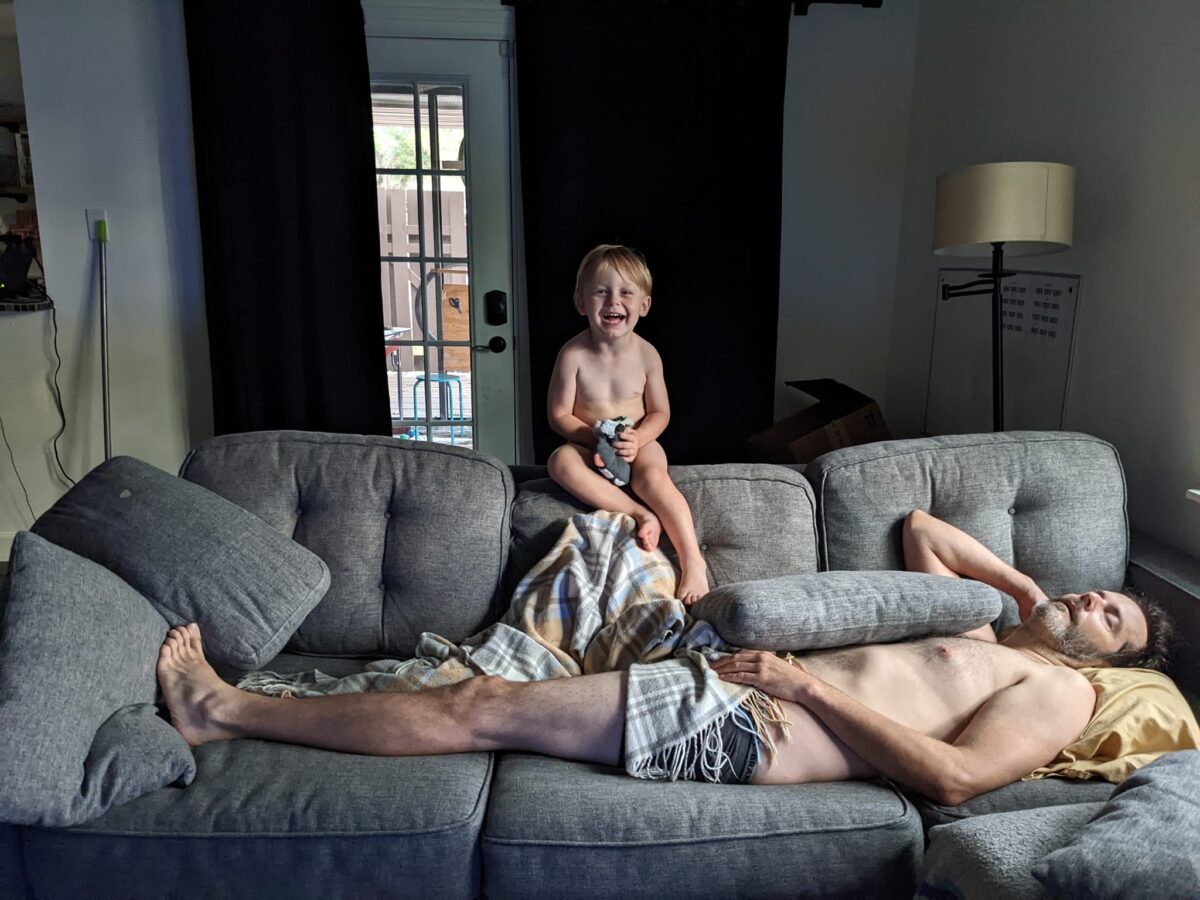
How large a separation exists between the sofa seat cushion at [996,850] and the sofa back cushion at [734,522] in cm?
72

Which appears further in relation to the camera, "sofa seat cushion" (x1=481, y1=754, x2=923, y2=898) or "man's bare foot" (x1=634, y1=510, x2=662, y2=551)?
"man's bare foot" (x1=634, y1=510, x2=662, y2=551)

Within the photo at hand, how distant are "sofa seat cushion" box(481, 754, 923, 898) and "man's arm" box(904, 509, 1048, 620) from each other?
2.19 feet

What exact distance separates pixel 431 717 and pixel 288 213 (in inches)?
92.0

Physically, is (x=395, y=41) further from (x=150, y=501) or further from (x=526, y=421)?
(x=150, y=501)

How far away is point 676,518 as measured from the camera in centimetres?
194

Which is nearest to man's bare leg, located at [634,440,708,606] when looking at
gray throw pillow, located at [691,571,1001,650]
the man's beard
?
gray throw pillow, located at [691,571,1001,650]

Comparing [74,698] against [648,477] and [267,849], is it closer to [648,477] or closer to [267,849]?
Result: [267,849]

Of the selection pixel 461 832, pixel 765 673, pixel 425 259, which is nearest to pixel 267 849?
pixel 461 832

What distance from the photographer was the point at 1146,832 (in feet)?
3.66

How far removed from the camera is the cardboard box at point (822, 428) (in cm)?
289

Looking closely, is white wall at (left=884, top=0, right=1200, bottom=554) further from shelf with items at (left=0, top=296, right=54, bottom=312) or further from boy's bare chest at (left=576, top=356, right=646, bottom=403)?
shelf with items at (left=0, top=296, right=54, bottom=312)

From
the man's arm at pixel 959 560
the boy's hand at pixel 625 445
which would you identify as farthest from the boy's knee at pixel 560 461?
the man's arm at pixel 959 560

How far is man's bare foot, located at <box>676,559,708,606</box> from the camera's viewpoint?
1843 millimetres

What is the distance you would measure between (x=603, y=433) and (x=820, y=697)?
86 cm
